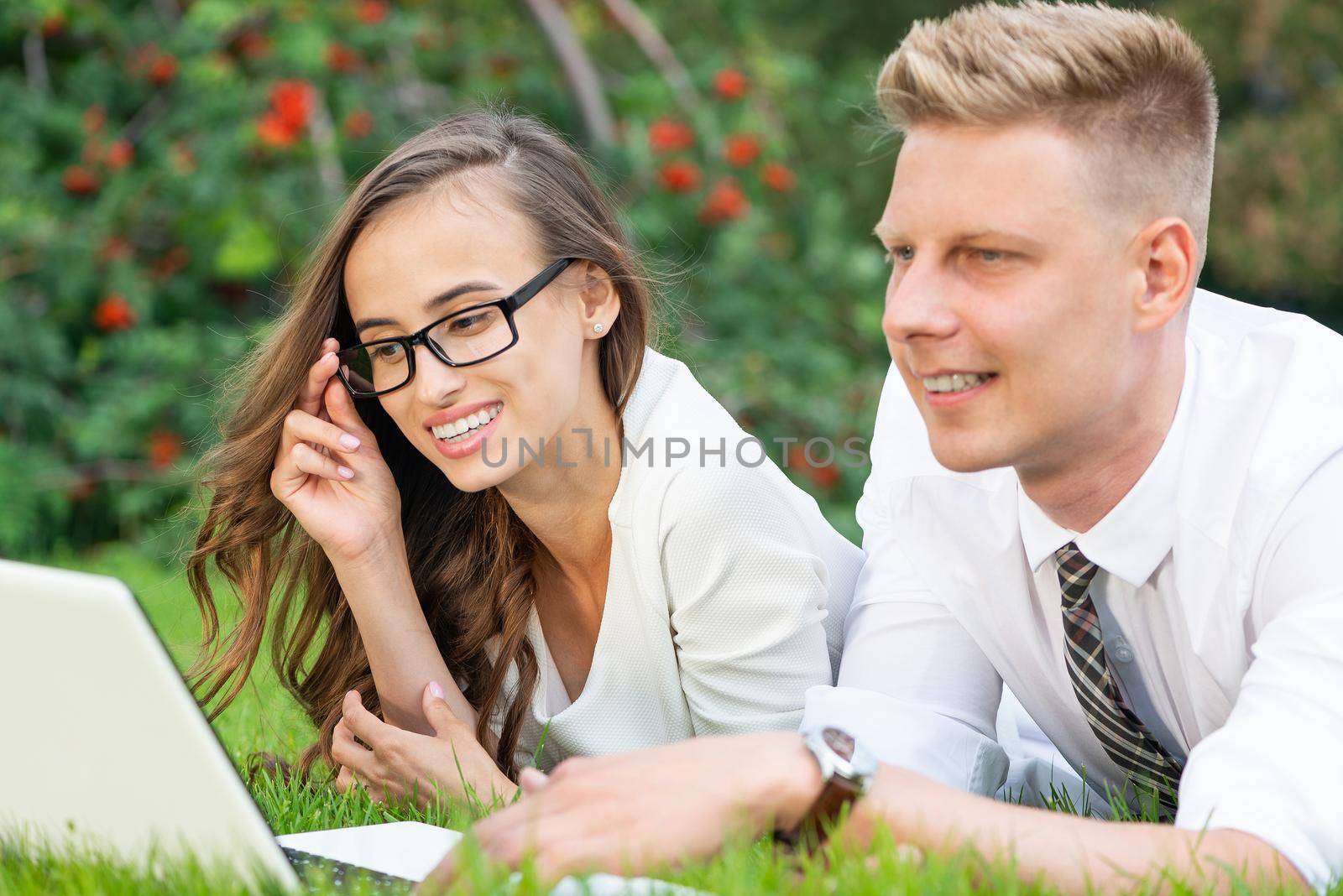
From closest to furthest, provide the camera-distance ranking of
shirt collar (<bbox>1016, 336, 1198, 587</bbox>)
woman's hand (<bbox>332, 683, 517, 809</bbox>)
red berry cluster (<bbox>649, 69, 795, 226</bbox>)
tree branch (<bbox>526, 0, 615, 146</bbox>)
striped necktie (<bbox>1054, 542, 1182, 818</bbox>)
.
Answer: shirt collar (<bbox>1016, 336, 1198, 587</bbox>), striped necktie (<bbox>1054, 542, 1182, 818</bbox>), woman's hand (<bbox>332, 683, 517, 809</bbox>), red berry cluster (<bbox>649, 69, 795, 226</bbox>), tree branch (<bbox>526, 0, 615, 146</bbox>)

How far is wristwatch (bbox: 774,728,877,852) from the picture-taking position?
1.77m

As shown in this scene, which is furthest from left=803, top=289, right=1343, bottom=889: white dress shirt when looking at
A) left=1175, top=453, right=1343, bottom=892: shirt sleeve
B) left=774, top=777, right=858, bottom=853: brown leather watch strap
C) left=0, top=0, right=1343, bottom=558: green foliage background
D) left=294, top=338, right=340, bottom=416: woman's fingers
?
left=0, top=0, right=1343, bottom=558: green foliage background

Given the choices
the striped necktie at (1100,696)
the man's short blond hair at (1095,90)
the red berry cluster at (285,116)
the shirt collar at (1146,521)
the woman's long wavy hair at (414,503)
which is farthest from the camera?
the red berry cluster at (285,116)

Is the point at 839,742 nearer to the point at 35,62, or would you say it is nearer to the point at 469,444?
the point at 469,444

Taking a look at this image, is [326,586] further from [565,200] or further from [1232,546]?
[1232,546]

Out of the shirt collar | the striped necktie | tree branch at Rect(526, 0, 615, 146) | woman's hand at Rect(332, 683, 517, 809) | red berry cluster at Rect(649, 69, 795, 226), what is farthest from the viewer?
tree branch at Rect(526, 0, 615, 146)

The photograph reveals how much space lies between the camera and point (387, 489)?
305 cm

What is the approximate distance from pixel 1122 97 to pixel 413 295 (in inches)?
52.8

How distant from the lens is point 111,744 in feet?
5.75

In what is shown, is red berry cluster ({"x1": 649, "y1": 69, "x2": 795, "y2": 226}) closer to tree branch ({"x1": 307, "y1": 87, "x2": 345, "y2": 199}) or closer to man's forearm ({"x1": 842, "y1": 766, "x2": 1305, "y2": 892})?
tree branch ({"x1": 307, "y1": 87, "x2": 345, "y2": 199})

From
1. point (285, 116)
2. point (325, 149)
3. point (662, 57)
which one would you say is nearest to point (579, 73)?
point (662, 57)

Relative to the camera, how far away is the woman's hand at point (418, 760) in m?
2.66

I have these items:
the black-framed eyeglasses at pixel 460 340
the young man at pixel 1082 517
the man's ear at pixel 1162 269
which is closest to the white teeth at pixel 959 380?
the young man at pixel 1082 517

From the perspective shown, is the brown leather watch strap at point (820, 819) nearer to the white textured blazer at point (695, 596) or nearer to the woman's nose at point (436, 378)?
the white textured blazer at point (695, 596)
